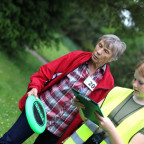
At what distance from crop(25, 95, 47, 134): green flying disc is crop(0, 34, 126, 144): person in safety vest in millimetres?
110

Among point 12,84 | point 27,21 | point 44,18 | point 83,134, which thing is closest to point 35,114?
point 83,134

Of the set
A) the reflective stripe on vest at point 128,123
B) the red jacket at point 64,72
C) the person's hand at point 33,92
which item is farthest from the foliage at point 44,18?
the reflective stripe on vest at point 128,123

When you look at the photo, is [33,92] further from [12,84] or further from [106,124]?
[12,84]

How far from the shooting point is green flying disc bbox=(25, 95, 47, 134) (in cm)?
241

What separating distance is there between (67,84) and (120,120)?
86 cm

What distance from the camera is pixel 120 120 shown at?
2084 mm

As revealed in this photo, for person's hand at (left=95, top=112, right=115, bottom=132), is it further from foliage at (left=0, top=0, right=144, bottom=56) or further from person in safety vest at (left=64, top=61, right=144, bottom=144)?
foliage at (left=0, top=0, right=144, bottom=56)

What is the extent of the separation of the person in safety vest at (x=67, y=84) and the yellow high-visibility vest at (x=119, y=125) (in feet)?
1.56

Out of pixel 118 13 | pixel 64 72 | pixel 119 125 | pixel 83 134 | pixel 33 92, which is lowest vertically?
pixel 83 134

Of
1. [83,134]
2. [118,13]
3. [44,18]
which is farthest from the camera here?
[44,18]

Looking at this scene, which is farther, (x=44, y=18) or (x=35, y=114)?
(x=44, y=18)

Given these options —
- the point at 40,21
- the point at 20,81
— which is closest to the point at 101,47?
the point at 20,81

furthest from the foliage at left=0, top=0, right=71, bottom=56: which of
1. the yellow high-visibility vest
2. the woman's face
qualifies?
the woman's face

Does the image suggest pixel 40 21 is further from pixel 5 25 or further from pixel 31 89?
pixel 31 89
